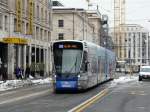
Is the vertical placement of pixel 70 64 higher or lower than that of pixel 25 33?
lower

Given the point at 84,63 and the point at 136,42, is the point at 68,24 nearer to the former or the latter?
the point at 136,42

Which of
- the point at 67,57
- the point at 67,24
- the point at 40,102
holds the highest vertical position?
the point at 67,24

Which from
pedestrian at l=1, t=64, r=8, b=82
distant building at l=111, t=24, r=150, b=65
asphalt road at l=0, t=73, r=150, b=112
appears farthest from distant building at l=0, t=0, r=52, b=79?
distant building at l=111, t=24, r=150, b=65

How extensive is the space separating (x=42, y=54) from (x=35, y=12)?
823 cm

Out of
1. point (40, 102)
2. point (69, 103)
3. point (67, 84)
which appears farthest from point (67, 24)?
point (69, 103)

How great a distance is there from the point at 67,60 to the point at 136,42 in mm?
112466

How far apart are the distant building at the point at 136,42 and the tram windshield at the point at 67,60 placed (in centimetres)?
9724

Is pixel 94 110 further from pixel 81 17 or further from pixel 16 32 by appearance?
pixel 81 17

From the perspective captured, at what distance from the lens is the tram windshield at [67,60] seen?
32.5 meters

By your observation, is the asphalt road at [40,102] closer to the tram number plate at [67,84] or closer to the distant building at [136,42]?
the tram number plate at [67,84]

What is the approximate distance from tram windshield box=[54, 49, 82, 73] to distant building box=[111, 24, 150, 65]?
97238 millimetres

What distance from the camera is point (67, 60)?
32656mm

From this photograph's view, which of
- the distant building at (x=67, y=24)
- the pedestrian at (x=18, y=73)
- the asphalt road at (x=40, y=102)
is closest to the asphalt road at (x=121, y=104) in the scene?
the asphalt road at (x=40, y=102)

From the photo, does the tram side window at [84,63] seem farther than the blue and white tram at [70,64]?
Yes
